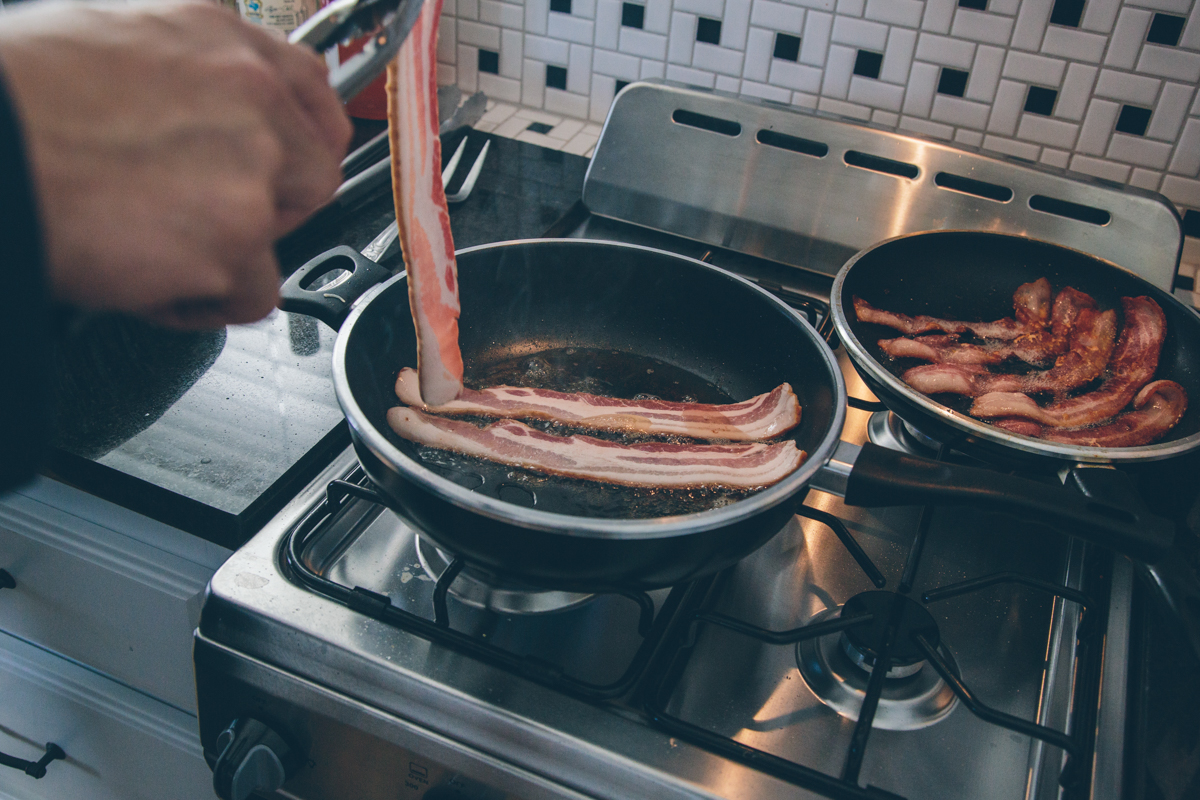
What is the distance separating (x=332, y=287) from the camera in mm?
721

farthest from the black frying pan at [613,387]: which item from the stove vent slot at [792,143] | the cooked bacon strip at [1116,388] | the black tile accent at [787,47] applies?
the black tile accent at [787,47]

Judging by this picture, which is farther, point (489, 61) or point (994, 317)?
point (489, 61)

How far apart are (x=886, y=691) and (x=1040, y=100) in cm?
84

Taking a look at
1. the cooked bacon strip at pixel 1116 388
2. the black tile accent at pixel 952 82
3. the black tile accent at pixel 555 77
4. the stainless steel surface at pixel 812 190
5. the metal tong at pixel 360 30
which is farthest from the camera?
the black tile accent at pixel 555 77

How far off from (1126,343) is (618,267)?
54 cm

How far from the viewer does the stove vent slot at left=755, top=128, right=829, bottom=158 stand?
102cm

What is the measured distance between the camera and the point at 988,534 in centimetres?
73

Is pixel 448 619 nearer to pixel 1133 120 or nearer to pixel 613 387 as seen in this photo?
pixel 613 387

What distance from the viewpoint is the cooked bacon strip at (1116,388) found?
0.77 meters

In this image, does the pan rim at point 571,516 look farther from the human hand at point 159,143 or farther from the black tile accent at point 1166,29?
the black tile accent at point 1166,29

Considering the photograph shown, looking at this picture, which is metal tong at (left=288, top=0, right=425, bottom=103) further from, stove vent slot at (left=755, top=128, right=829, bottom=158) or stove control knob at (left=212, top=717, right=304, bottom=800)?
stove vent slot at (left=755, top=128, right=829, bottom=158)

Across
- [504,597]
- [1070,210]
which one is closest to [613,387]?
[504,597]

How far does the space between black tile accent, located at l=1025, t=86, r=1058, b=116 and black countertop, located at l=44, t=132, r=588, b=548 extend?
0.84 metres

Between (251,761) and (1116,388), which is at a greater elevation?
(1116,388)
